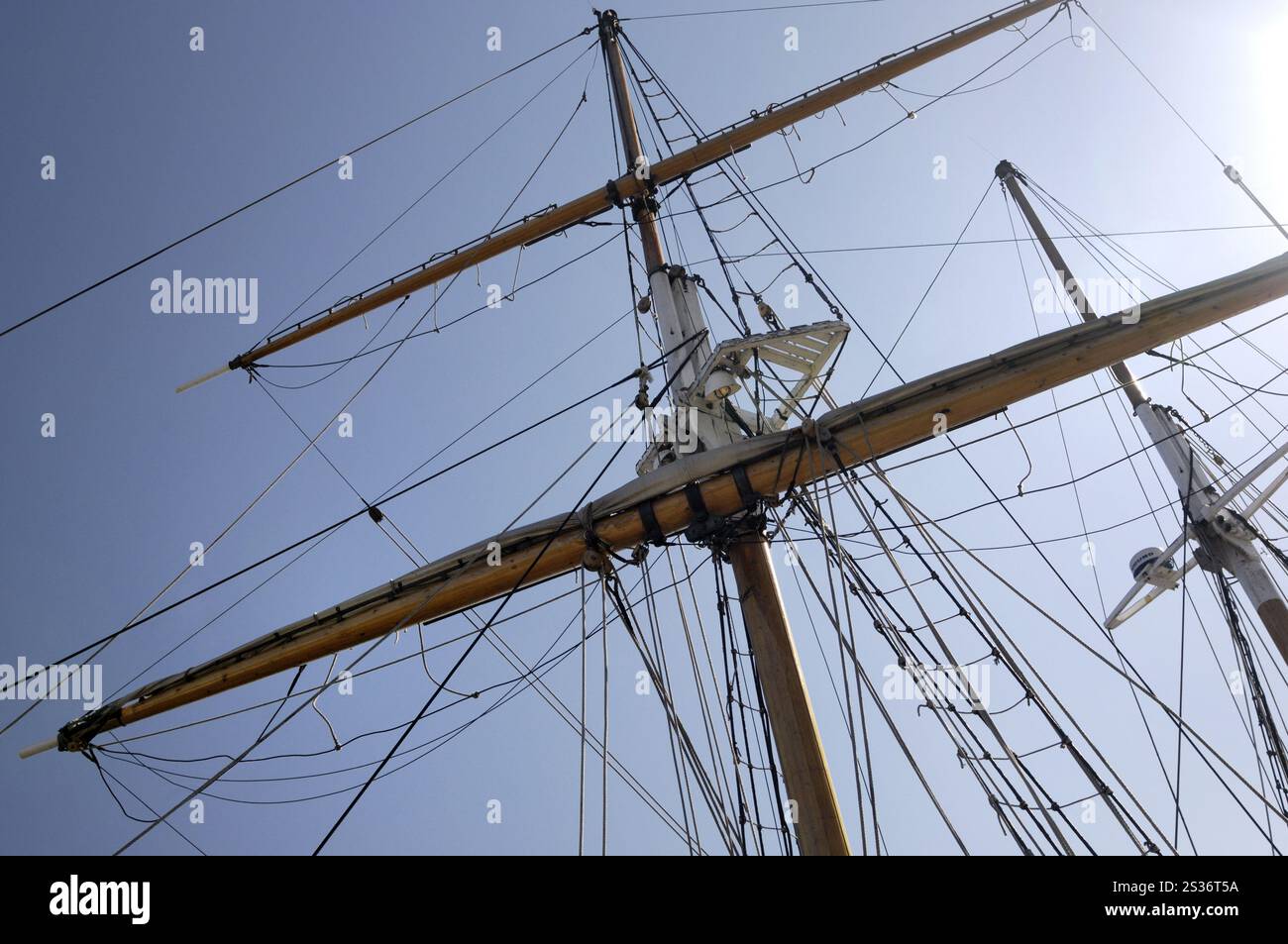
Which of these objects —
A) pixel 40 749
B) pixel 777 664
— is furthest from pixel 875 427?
pixel 40 749

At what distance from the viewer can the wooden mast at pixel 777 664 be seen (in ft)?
22.9

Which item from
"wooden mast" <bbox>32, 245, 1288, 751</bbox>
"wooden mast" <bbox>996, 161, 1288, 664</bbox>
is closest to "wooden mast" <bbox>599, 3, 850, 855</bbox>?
"wooden mast" <bbox>32, 245, 1288, 751</bbox>

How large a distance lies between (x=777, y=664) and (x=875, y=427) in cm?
229

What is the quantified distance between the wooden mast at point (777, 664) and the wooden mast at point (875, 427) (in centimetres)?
62

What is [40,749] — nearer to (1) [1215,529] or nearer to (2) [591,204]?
(2) [591,204]

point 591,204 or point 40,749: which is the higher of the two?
point 591,204

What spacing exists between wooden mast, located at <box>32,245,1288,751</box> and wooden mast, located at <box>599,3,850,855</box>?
616mm

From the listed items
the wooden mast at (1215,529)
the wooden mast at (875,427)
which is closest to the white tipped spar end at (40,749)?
the wooden mast at (875,427)

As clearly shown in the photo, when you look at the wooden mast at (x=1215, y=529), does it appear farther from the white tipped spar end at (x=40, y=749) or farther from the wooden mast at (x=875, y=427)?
the white tipped spar end at (x=40, y=749)

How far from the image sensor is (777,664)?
7.98 meters

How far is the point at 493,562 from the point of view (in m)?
8.80

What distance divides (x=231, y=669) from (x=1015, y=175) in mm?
15050
